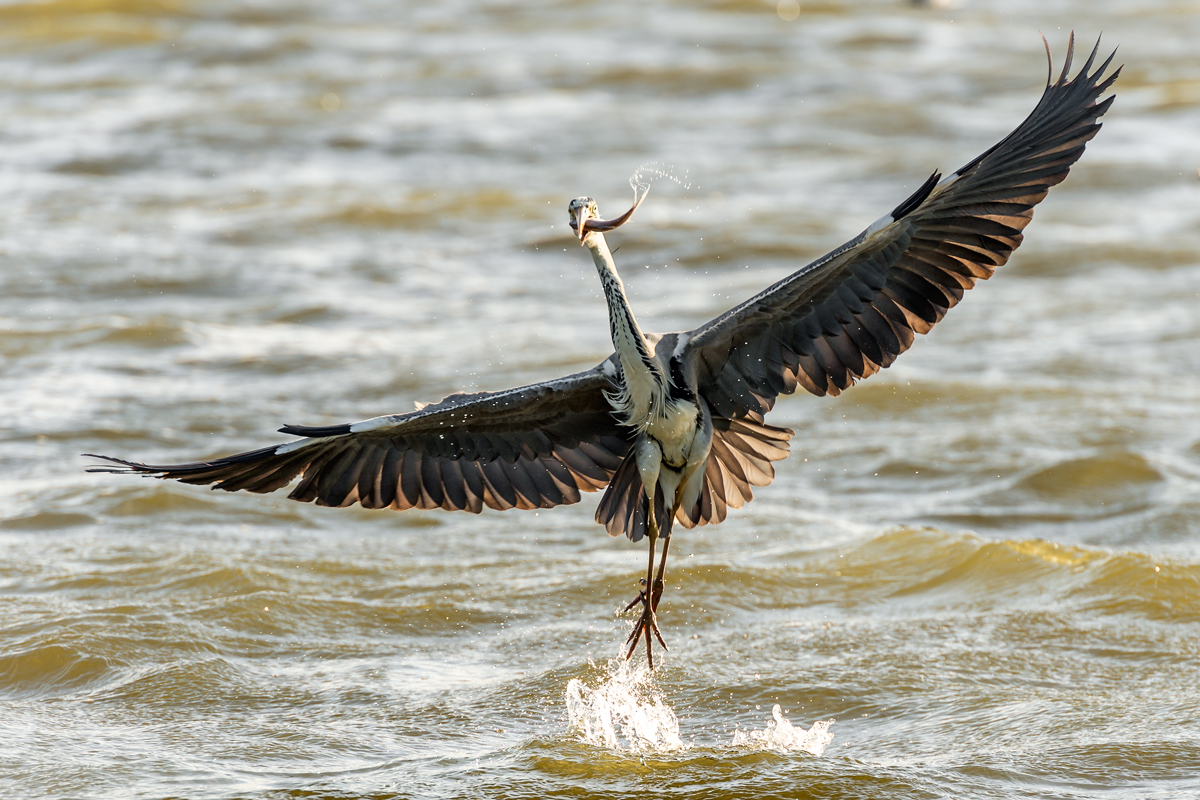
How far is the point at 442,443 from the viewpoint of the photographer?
20.5 ft

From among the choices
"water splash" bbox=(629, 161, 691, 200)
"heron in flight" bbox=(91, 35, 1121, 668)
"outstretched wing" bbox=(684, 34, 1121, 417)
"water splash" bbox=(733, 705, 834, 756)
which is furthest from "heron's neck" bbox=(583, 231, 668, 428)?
"water splash" bbox=(629, 161, 691, 200)

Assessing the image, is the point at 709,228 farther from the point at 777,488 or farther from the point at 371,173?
the point at 777,488

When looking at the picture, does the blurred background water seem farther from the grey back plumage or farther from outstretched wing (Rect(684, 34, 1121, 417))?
outstretched wing (Rect(684, 34, 1121, 417))

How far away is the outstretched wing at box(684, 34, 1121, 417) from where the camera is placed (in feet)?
18.4

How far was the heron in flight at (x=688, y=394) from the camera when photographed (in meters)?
5.64

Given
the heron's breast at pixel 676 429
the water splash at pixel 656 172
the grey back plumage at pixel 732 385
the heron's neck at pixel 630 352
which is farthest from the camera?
the water splash at pixel 656 172

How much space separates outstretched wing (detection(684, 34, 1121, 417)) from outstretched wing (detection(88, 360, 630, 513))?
0.54 meters

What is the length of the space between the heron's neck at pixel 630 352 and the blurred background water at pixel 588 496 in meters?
1.27

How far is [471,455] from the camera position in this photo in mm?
6312

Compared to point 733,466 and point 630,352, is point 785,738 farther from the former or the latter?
point 630,352

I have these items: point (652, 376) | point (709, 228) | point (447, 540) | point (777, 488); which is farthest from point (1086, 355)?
point (652, 376)

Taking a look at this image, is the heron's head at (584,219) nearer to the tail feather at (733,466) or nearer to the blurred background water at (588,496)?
the tail feather at (733,466)

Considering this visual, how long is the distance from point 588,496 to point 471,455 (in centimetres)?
286

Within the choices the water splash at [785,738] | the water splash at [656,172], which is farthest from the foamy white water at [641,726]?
the water splash at [656,172]
